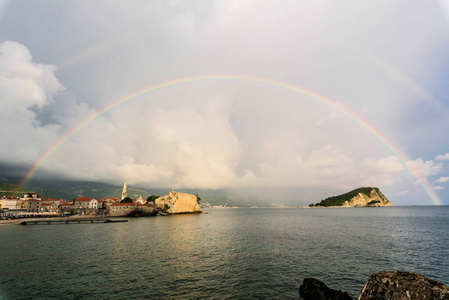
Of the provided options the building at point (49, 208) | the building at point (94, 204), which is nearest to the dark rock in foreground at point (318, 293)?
the building at point (49, 208)

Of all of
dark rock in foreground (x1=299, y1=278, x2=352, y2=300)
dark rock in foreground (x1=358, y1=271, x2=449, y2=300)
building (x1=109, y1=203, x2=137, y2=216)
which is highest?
dark rock in foreground (x1=358, y1=271, x2=449, y2=300)

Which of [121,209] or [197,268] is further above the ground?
[197,268]

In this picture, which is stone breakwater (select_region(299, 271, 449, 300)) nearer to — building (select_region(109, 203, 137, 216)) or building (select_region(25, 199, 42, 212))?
building (select_region(109, 203, 137, 216))

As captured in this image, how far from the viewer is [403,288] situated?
776 cm

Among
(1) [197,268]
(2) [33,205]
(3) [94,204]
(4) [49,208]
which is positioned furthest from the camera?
(3) [94,204]

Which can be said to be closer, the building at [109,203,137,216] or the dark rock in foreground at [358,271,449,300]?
the dark rock in foreground at [358,271,449,300]

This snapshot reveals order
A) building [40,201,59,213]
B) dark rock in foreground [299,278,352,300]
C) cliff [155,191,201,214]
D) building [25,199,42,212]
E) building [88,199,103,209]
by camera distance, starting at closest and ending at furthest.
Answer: dark rock in foreground [299,278,352,300]
building [40,201,59,213]
building [25,199,42,212]
building [88,199,103,209]
cliff [155,191,201,214]

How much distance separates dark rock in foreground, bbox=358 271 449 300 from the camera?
7168 mm

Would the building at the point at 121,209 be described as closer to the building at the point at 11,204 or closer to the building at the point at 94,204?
the building at the point at 94,204

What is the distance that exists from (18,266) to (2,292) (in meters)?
10.8

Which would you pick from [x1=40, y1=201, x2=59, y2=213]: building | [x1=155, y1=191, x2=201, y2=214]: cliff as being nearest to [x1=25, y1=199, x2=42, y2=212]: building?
[x1=40, y1=201, x2=59, y2=213]: building

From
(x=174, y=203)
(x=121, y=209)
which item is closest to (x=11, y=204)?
(x=121, y=209)

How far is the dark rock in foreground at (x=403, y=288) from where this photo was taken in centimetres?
717

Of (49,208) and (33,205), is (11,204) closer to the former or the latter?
(33,205)
